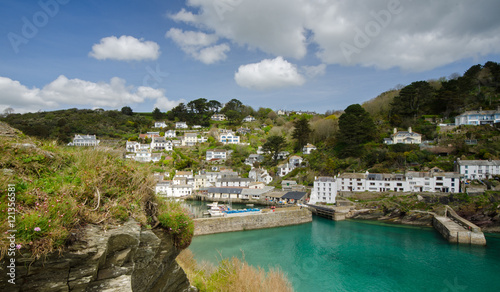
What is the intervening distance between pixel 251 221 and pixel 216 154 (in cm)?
2734

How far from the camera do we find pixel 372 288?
12.0m

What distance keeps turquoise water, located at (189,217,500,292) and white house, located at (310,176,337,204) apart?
7.15 m

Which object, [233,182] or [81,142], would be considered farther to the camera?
[233,182]

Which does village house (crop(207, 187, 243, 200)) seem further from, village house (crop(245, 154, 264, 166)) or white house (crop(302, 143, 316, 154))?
white house (crop(302, 143, 316, 154))

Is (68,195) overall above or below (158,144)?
below

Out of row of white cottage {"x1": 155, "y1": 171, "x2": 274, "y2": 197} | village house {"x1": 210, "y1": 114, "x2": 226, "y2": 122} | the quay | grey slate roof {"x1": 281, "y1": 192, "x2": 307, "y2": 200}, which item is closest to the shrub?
the quay

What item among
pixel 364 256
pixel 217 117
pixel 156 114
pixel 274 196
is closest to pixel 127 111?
pixel 156 114

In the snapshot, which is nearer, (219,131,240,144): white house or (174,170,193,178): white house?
(174,170,193,178): white house

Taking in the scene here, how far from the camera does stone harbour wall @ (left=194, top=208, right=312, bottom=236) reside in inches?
778

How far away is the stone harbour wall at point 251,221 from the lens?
1975cm

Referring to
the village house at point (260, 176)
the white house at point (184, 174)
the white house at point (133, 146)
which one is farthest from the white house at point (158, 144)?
the village house at point (260, 176)

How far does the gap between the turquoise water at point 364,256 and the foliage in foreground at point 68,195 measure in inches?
397

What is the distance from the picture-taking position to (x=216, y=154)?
47719mm

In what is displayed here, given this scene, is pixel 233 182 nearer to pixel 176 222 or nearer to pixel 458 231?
pixel 458 231
